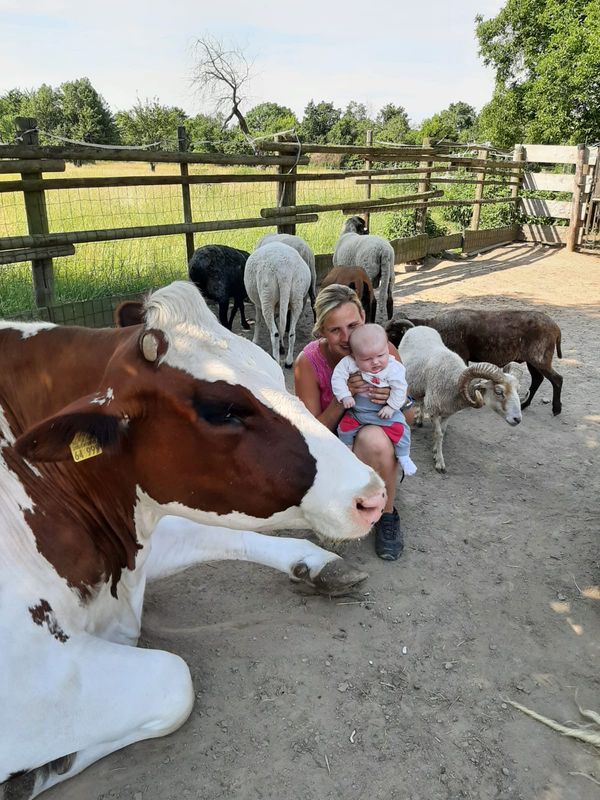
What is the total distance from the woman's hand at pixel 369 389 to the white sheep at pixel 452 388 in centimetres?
129

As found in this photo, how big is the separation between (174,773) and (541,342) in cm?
464

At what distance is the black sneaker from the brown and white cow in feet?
5.01

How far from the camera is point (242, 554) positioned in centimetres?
278

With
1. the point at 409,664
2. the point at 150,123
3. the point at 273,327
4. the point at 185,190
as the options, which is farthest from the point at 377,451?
the point at 150,123

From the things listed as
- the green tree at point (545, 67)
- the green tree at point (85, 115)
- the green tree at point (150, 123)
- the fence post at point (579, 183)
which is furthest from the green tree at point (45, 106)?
the fence post at point (579, 183)

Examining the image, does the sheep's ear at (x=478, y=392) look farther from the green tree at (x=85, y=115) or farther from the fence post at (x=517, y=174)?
the green tree at (x=85, y=115)

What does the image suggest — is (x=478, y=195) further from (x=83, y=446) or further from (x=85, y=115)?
(x=85, y=115)

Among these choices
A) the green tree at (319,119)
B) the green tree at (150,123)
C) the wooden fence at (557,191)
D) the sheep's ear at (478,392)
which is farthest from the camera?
the green tree at (319,119)

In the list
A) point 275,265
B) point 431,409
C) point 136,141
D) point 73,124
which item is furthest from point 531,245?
point 73,124

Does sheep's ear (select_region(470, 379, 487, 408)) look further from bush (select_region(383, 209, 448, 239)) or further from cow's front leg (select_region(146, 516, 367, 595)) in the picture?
bush (select_region(383, 209, 448, 239))

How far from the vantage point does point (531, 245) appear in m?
15.4

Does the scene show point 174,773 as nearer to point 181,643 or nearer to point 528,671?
point 181,643

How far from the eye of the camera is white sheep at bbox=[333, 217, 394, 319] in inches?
318

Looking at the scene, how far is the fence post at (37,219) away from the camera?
5.75 metres
